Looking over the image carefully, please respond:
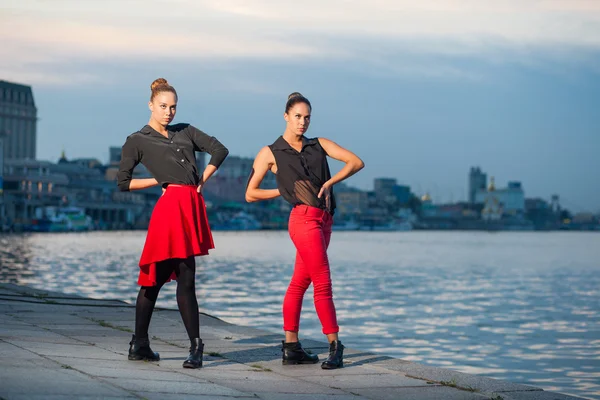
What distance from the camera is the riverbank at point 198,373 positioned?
248 inches

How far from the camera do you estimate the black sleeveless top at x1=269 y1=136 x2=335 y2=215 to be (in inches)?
314

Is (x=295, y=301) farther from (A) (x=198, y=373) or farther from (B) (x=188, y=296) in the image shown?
(A) (x=198, y=373)

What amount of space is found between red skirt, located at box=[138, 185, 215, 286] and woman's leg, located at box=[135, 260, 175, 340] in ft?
0.21

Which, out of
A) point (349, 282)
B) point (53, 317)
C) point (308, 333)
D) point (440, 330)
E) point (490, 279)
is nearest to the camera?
point (53, 317)

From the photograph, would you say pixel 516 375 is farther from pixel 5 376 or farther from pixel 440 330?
pixel 5 376

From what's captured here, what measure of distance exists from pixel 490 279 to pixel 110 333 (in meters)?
39.2

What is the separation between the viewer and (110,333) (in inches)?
385

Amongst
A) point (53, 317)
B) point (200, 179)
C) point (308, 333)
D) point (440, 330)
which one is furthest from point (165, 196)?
point (440, 330)

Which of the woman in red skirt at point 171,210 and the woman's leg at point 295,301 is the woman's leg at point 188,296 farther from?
the woman's leg at point 295,301

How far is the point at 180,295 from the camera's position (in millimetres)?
7738

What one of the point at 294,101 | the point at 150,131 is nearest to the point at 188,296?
the point at 150,131


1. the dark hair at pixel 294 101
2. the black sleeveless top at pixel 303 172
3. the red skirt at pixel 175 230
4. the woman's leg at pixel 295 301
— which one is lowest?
the woman's leg at pixel 295 301

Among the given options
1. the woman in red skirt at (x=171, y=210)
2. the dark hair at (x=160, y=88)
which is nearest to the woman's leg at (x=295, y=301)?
the woman in red skirt at (x=171, y=210)

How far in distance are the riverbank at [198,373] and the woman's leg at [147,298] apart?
0.26 m
